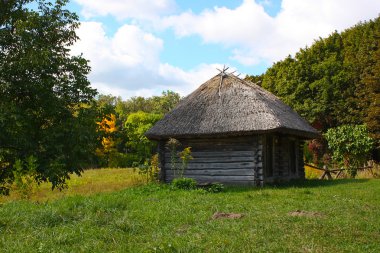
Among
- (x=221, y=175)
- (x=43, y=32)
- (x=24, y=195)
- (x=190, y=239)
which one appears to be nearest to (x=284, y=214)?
(x=190, y=239)

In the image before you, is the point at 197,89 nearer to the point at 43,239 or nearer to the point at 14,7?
the point at 14,7

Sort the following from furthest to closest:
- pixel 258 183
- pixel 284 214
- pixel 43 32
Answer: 1. pixel 258 183
2. pixel 43 32
3. pixel 284 214

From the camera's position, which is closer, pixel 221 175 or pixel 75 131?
pixel 75 131

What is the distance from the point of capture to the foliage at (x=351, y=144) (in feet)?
84.4

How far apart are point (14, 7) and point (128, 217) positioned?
10325 mm

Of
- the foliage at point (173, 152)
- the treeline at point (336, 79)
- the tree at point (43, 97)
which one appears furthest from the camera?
the treeline at point (336, 79)

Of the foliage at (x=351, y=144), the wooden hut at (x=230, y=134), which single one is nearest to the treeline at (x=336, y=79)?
the foliage at (x=351, y=144)

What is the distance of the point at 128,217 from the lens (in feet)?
28.1

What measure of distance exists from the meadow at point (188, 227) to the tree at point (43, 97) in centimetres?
412

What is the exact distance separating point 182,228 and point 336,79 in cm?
2531

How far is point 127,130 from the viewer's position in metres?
41.9

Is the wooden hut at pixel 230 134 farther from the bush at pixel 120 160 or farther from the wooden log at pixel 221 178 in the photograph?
the bush at pixel 120 160

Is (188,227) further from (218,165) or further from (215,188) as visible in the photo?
(218,165)

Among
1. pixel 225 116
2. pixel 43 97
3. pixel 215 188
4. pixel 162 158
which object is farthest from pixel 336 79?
pixel 43 97
